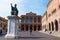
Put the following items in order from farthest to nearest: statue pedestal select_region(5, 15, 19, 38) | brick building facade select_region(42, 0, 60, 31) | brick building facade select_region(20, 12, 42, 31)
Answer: brick building facade select_region(20, 12, 42, 31) < brick building facade select_region(42, 0, 60, 31) < statue pedestal select_region(5, 15, 19, 38)

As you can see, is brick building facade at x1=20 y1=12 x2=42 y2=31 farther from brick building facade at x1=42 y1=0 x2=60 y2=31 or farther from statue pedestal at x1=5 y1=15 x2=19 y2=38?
statue pedestal at x1=5 y1=15 x2=19 y2=38

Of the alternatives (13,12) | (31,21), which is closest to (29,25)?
(31,21)

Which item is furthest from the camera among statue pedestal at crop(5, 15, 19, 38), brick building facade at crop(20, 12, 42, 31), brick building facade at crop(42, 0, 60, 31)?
brick building facade at crop(20, 12, 42, 31)

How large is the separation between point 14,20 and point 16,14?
97 centimetres

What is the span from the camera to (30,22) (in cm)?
12975

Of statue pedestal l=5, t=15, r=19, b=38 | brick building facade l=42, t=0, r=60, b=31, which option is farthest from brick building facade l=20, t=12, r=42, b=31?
statue pedestal l=5, t=15, r=19, b=38

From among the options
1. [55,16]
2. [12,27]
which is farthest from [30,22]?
[12,27]

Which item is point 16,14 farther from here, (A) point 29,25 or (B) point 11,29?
(A) point 29,25

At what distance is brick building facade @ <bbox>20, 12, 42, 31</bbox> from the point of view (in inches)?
5084

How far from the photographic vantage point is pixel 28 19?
13025 cm

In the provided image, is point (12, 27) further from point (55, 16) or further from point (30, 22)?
point (30, 22)

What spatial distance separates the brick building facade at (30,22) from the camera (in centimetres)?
12912

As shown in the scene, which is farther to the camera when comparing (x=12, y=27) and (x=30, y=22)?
(x=30, y=22)

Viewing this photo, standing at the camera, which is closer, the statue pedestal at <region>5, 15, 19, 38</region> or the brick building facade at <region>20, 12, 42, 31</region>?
the statue pedestal at <region>5, 15, 19, 38</region>
